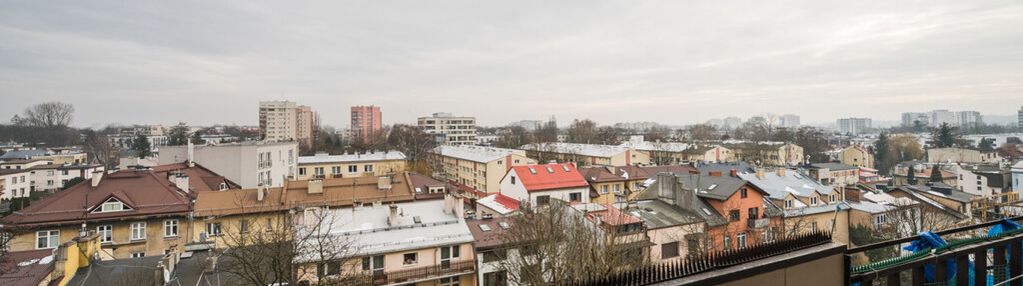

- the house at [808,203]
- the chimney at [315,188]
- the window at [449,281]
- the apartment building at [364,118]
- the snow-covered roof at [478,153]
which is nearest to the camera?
the window at [449,281]

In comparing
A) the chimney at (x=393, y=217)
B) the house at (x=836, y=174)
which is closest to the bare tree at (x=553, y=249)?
the chimney at (x=393, y=217)

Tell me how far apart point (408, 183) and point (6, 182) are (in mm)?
32908

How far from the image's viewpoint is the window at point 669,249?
14.9 m

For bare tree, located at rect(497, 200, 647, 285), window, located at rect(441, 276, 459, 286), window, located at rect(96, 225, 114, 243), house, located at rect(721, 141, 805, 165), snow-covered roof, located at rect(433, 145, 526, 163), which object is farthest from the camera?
house, located at rect(721, 141, 805, 165)

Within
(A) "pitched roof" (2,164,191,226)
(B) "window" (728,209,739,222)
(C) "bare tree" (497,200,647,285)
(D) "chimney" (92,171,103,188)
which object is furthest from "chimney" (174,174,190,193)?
(B) "window" (728,209,739,222)

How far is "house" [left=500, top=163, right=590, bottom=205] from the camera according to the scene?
A: 22156 millimetres

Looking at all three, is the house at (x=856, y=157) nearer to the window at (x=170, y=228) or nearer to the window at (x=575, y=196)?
the window at (x=575, y=196)

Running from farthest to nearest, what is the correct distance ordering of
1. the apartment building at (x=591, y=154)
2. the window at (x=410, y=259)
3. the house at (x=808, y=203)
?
the apartment building at (x=591, y=154) < the house at (x=808, y=203) < the window at (x=410, y=259)

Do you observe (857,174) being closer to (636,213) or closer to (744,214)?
(744,214)

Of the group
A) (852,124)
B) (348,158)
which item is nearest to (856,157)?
(348,158)

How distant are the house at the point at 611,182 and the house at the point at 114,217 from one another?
18578mm

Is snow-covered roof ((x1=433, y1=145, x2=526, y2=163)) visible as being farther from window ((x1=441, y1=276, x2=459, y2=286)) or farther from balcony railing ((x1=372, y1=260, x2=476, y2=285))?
balcony railing ((x1=372, y1=260, x2=476, y2=285))

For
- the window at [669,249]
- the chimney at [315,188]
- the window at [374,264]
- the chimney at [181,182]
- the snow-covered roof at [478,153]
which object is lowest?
the window at [669,249]

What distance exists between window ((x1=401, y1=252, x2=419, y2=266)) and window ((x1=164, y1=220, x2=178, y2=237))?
8.83 meters
